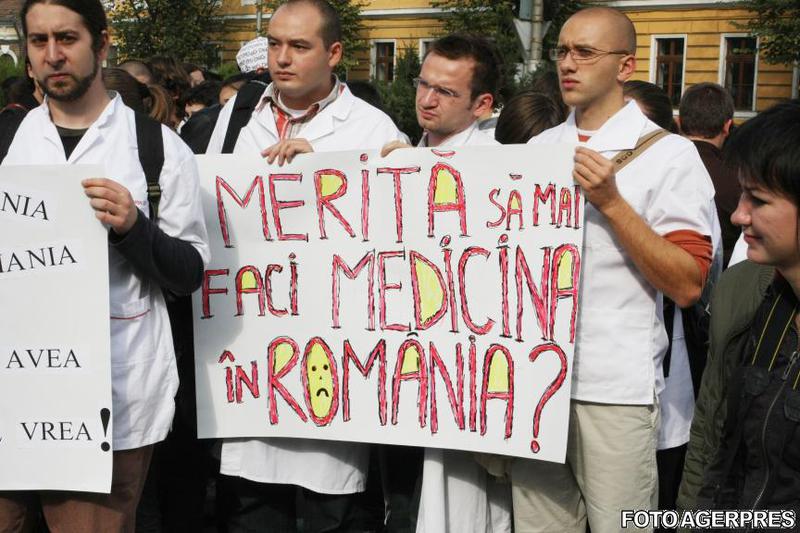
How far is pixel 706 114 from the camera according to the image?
5.12 meters

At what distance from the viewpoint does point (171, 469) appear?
13.4 feet

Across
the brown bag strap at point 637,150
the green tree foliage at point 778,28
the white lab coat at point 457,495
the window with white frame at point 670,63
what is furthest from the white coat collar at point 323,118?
the window with white frame at point 670,63

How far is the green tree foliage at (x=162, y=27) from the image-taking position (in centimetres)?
3866

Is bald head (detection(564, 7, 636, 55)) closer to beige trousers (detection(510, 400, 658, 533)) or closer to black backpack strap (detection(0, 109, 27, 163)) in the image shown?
beige trousers (detection(510, 400, 658, 533))

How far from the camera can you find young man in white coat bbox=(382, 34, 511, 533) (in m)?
3.39

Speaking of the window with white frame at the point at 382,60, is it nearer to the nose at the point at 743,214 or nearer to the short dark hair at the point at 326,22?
the short dark hair at the point at 326,22

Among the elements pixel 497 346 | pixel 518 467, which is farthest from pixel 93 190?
pixel 518 467

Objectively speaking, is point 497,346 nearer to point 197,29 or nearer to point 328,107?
point 328,107

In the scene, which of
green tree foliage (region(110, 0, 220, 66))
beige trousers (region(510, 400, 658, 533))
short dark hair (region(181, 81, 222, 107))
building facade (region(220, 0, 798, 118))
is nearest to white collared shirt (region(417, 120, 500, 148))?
beige trousers (region(510, 400, 658, 533))

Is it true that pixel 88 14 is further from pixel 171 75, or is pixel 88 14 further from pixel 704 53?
pixel 704 53

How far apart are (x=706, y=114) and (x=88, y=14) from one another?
320 centimetres

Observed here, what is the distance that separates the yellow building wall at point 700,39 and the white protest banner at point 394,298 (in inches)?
1048

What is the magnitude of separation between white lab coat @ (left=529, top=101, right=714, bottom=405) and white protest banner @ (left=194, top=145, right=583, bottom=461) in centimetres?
7

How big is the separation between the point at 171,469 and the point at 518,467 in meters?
1.45
